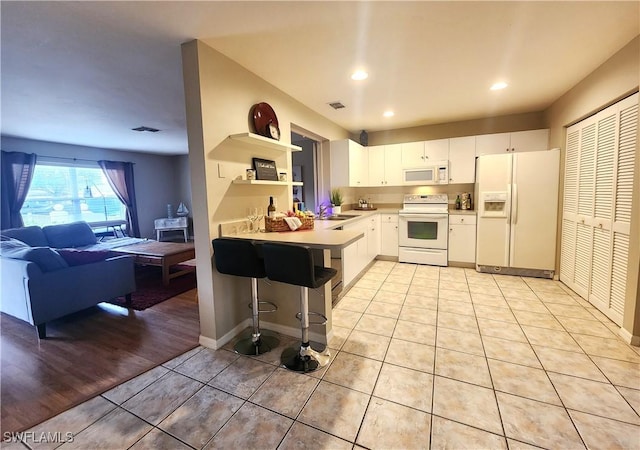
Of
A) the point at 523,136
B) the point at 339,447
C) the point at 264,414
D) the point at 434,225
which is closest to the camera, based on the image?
the point at 339,447

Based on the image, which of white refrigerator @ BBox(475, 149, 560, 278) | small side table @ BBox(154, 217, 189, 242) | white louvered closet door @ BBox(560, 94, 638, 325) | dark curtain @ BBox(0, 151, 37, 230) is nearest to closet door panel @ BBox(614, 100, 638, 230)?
white louvered closet door @ BBox(560, 94, 638, 325)

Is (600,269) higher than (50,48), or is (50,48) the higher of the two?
(50,48)

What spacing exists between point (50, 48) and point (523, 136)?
5329 mm

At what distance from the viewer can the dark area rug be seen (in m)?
3.35

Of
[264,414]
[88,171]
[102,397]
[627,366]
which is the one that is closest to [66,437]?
[102,397]

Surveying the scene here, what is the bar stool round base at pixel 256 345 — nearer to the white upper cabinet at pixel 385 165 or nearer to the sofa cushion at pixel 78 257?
the sofa cushion at pixel 78 257

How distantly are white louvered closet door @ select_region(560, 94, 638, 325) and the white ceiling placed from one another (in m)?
0.60

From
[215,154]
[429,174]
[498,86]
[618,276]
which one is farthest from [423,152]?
[215,154]

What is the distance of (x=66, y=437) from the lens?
4.87 ft

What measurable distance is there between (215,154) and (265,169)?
1.87 feet

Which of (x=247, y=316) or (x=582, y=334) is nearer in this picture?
(x=582, y=334)

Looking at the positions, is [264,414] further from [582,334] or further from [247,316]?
[582,334]

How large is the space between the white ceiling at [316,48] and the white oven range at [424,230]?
1.60 m

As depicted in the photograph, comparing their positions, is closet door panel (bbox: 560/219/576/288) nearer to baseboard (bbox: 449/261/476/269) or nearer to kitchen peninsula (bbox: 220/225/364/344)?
baseboard (bbox: 449/261/476/269)
